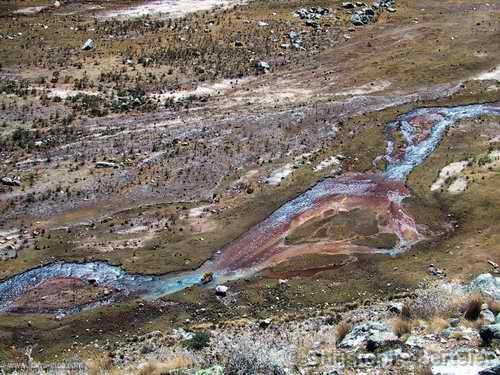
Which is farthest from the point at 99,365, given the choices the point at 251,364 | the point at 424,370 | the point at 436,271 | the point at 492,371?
the point at 436,271

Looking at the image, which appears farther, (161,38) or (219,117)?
(161,38)

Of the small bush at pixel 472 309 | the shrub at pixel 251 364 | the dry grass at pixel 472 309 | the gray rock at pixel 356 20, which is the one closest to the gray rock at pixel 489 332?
the small bush at pixel 472 309

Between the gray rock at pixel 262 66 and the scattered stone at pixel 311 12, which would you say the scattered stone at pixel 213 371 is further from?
the scattered stone at pixel 311 12

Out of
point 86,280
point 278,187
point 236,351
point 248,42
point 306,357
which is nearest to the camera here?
point 236,351

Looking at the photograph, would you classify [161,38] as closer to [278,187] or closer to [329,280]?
[278,187]

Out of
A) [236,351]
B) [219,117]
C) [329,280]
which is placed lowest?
[329,280]

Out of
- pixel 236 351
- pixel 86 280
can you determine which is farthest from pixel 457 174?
pixel 236 351

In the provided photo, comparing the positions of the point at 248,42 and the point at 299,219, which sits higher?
the point at 248,42
